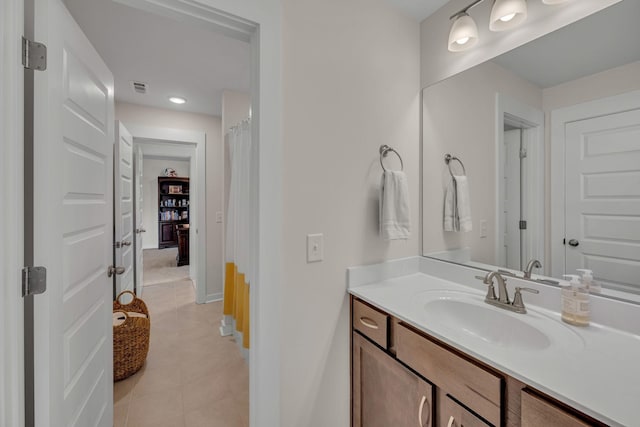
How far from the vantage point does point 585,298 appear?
0.94 meters

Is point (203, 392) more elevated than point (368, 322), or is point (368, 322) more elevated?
point (368, 322)

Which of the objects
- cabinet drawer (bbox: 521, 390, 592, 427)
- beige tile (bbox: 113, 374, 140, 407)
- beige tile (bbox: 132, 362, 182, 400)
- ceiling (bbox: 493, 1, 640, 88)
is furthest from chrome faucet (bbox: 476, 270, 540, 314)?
beige tile (bbox: 113, 374, 140, 407)

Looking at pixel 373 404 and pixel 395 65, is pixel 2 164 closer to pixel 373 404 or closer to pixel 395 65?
pixel 373 404

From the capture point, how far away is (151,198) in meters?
7.23

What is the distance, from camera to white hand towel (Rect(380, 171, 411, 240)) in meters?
1.37

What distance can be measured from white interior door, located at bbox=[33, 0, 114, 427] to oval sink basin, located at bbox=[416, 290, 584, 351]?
1279 mm

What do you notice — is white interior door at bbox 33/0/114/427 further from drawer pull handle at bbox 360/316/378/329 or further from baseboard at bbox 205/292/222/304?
baseboard at bbox 205/292/222/304

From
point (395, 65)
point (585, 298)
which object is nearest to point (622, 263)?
point (585, 298)

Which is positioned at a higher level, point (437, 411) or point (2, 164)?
point (2, 164)

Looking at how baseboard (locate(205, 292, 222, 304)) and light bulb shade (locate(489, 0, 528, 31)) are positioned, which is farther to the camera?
baseboard (locate(205, 292, 222, 304))

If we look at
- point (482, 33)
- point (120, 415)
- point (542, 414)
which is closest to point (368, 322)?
point (542, 414)

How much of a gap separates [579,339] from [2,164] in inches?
70.0

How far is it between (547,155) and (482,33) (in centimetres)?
68

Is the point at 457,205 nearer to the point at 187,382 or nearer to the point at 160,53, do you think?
the point at 187,382
